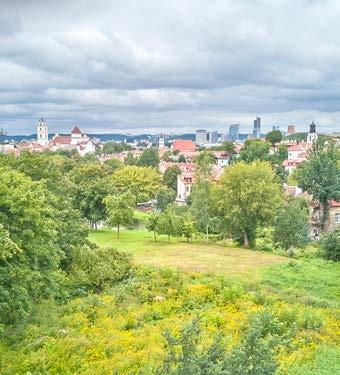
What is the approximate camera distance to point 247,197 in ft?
114

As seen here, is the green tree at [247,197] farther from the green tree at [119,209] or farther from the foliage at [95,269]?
the foliage at [95,269]

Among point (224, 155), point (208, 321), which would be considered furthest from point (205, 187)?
point (224, 155)

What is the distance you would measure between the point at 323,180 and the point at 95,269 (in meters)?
33.1

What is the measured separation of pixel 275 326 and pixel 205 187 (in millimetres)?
21846

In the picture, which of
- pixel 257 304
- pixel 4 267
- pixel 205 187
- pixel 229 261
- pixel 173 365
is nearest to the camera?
Result: pixel 173 365

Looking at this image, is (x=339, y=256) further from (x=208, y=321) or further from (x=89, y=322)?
(x=89, y=322)

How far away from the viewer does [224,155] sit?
335 ft

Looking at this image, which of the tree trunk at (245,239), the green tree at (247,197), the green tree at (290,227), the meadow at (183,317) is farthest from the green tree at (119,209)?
the green tree at (290,227)

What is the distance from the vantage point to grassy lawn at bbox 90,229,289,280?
2617cm

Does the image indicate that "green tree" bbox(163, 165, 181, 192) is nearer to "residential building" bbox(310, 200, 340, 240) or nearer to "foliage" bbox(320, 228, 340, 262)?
"residential building" bbox(310, 200, 340, 240)

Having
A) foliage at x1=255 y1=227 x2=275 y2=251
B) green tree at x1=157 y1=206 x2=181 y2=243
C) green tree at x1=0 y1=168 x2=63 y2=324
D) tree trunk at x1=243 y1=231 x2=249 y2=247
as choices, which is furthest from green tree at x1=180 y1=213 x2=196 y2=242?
green tree at x1=0 y1=168 x2=63 y2=324

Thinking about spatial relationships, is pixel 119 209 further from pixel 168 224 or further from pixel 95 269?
pixel 95 269

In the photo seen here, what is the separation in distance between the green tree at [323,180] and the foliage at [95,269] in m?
31.4

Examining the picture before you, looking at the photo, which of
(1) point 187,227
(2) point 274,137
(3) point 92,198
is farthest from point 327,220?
(2) point 274,137
